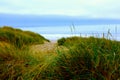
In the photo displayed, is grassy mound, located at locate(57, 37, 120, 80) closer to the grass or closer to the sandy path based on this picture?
the grass

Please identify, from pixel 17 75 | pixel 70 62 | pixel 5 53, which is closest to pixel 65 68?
pixel 70 62

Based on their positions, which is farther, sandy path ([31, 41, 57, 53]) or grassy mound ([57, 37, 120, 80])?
sandy path ([31, 41, 57, 53])

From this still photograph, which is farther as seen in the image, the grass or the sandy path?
the sandy path

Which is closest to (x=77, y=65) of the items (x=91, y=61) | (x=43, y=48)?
(x=91, y=61)

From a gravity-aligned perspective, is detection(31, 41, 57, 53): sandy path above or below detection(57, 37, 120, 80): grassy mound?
below

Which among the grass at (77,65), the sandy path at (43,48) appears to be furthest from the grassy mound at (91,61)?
the sandy path at (43,48)

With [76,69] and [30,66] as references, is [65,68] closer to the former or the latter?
[76,69]

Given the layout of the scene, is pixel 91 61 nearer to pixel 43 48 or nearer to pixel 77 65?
pixel 77 65

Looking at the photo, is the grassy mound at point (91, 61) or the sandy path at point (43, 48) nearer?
the grassy mound at point (91, 61)

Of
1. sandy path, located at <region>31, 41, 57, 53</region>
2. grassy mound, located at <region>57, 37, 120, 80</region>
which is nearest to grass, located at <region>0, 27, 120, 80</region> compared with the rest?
grassy mound, located at <region>57, 37, 120, 80</region>

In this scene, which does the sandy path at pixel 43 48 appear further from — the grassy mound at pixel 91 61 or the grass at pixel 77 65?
the grassy mound at pixel 91 61

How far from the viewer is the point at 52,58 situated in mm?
4371

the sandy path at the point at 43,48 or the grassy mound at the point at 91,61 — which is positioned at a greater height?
the grassy mound at the point at 91,61

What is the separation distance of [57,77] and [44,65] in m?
0.25
